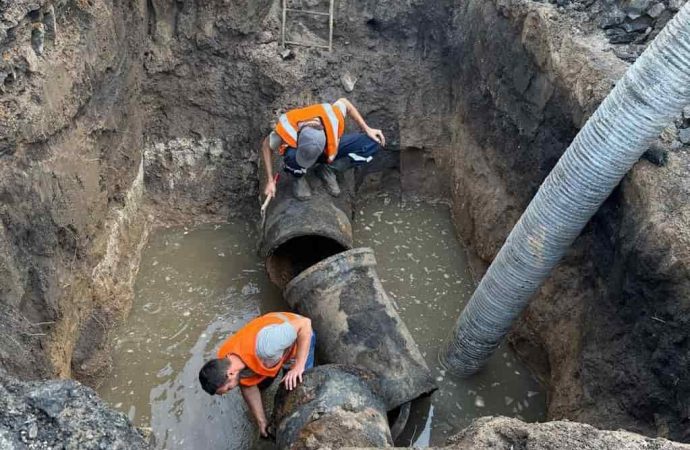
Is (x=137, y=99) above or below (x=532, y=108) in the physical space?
below

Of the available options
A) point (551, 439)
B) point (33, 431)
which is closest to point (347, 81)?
point (551, 439)

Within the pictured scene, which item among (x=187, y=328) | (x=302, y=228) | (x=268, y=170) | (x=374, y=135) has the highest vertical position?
(x=374, y=135)

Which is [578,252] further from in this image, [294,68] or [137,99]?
[137,99]

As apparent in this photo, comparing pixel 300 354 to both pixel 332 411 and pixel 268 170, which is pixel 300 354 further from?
pixel 268 170

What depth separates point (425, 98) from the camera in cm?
642

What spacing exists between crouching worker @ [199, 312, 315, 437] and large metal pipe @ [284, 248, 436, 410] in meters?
0.24

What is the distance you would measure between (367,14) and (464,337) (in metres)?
3.68

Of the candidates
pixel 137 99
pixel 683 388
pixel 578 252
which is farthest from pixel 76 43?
pixel 683 388

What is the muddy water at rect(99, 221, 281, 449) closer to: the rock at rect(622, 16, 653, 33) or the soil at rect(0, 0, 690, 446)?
the soil at rect(0, 0, 690, 446)

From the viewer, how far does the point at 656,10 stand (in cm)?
470

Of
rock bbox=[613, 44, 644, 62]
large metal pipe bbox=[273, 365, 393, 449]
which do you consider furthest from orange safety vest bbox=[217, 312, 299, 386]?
rock bbox=[613, 44, 644, 62]

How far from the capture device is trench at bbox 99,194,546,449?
4277mm

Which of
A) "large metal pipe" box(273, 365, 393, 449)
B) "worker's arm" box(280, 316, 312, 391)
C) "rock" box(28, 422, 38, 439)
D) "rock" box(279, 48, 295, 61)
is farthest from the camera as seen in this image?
"rock" box(279, 48, 295, 61)

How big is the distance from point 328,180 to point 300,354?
6.41 ft
